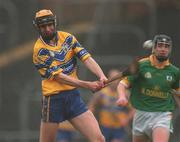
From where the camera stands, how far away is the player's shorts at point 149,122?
11.7 m

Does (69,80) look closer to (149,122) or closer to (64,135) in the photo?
(149,122)

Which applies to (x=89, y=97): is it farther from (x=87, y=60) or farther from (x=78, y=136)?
(x=87, y=60)

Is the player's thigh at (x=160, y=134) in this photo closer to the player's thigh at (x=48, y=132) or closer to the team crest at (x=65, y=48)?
the player's thigh at (x=48, y=132)

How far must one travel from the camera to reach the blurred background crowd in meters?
18.6

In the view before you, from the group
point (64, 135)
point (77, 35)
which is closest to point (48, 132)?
point (64, 135)

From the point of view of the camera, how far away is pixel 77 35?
18656 mm

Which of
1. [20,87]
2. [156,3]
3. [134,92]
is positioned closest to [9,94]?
[20,87]

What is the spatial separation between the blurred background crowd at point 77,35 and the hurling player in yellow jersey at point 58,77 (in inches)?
285

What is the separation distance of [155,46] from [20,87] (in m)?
7.23

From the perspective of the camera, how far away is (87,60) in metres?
11.3

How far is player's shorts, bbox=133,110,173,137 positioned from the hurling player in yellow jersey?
0.91m

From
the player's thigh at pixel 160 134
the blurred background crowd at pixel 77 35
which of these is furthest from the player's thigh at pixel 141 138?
the blurred background crowd at pixel 77 35

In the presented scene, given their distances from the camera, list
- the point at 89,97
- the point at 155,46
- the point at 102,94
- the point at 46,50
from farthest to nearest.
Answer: the point at 89,97 → the point at 102,94 → the point at 155,46 → the point at 46,50

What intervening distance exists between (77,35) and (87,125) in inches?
302
